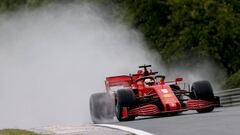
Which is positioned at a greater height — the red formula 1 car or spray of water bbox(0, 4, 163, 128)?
spray of water bbox(0, 4, 163, 128)

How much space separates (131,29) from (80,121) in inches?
630

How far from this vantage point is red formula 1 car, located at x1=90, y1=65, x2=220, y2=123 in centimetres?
2116

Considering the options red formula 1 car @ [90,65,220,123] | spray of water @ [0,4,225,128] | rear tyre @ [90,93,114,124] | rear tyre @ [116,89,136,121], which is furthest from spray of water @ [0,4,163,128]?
rear tyre @ [116,89,136,121]

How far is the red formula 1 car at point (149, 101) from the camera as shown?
21.2 m

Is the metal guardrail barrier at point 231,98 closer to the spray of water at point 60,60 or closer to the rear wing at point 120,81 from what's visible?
the spray of water at point 60,60

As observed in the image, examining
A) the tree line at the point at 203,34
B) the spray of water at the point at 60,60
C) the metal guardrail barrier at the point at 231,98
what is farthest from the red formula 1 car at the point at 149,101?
the tree line at the point at 203,34

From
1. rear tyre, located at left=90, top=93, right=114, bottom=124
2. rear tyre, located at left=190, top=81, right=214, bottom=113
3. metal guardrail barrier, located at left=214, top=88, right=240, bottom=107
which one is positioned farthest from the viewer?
metal guardrail barrier, located at left=214, top=88, right=240, bottom=107

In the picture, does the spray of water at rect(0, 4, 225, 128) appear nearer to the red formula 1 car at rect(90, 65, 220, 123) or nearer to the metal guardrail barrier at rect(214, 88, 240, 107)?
the red formula 1 car at rect(90, 65, 220, 123)

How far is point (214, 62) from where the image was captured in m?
36.8

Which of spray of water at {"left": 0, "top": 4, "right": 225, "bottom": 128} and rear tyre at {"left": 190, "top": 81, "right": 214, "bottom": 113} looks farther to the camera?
spray of water at {"left": 0, "top": 4, "right": 225, "bottom": 128}

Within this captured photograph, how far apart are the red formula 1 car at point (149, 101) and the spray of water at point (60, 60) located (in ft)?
8.07

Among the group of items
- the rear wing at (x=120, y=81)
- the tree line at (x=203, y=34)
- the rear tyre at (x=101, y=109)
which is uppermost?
the tree line at (x=203, y=34)

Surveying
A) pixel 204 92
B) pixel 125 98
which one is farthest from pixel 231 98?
pixel 125 98

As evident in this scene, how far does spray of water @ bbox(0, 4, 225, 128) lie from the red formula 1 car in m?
2.46
